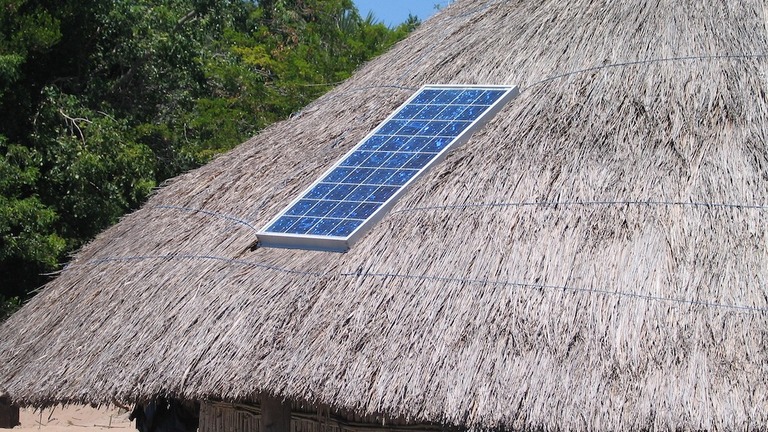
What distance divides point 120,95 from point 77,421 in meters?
4.51

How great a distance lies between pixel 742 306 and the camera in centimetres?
459

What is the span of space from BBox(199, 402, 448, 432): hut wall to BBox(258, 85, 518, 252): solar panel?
1.05 meters

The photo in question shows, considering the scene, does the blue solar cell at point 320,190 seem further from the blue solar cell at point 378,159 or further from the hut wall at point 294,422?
the hut wall at point 294,422

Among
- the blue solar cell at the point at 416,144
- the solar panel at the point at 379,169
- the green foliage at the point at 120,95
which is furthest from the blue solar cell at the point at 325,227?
the green foliage at the point at 120,95

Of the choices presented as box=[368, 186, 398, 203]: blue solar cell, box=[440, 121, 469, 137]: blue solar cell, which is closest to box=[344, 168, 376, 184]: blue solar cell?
box=[368, 186, 398, 203]: blue solar cell

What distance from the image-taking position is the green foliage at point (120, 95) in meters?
12.5

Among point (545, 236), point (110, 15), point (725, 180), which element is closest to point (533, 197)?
point (545, 236)

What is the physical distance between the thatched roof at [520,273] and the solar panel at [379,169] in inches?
4.3

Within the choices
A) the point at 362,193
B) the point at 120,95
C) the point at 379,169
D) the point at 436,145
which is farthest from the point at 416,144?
the point at 120,95

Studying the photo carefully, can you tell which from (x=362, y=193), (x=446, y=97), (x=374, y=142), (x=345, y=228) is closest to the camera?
(x=345, y=228)

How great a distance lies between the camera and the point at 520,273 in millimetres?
5113

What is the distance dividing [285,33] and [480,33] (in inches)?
430

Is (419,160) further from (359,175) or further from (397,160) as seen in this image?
(359,175)

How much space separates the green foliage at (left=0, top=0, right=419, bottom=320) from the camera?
12461 millimetres
